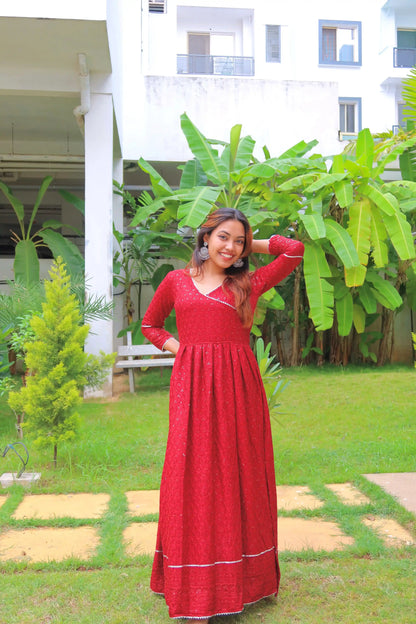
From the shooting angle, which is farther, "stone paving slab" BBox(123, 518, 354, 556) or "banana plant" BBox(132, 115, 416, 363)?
"banana plant" BBox(132, 115, 416, 363)

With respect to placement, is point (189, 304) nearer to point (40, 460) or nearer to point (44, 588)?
point (44, 588)

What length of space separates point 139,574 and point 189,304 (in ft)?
4.25

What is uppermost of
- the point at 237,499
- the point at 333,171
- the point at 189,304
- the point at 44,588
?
the point at 333,171

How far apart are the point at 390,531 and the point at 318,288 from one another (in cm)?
442

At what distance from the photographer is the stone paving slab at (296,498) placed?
4.02 m

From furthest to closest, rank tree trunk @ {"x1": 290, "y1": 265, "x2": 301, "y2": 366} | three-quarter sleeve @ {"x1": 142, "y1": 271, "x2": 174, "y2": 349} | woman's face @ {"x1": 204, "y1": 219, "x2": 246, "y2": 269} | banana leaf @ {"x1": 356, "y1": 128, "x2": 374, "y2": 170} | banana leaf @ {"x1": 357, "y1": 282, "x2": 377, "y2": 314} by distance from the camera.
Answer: tree trunk @ {"x1": 290, "y1": 265, "x2": 301, "y2": 366}, banana leaf @ {"x1": 357, "y1": 282, "x2": 377, "y2": 314}, banana leaf @ {"x1": 356, "y1": 128, "x2": 374, "y2": 170}, three-quarter sleeve @ {"x1": 142, "y1": 271, "x2": 174, "y2": 349}, woman's face @ {"x1": 204, "y1": 219, "x2": 246, "y2": 269}

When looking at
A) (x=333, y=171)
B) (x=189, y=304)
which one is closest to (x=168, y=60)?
(x=333, y=171)

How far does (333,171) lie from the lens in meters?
7.94

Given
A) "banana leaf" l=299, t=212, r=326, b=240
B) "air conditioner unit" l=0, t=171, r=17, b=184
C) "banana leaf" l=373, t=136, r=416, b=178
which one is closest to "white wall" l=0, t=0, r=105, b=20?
"banana leaf" l=299, t=212, r=326, b=240

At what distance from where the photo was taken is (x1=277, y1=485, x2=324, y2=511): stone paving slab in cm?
402

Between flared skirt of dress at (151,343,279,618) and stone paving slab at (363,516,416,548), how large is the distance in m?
1.01

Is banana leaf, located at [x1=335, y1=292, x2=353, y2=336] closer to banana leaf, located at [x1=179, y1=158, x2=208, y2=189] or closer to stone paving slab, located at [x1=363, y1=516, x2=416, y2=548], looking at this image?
banana leaf, located at [x1=179, y1=158, x2=208, y2=189]

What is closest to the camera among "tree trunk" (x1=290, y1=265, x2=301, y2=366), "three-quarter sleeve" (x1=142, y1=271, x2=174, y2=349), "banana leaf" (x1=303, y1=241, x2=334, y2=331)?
"three-quarter sleeve" (x1=142, y1=271, x2=174, y2=349)

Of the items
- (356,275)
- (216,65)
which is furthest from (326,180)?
(216,65)
